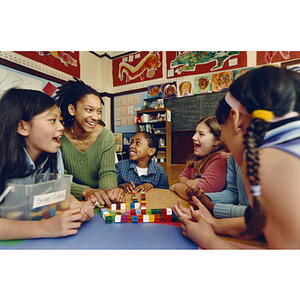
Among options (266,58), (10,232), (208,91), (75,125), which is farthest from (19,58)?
(208,91)

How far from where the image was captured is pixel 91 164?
2.32ft

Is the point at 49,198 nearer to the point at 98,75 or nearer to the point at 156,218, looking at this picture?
the point at 156,218

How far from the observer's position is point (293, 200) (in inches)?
10.1

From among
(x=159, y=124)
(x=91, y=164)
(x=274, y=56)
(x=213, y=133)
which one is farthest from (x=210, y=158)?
(x=159, y=124)

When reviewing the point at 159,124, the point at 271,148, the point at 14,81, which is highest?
the point at 159,124

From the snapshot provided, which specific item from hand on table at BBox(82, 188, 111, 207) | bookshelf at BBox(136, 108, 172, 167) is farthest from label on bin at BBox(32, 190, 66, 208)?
bookshelf at BBox(136, 108, 172, 167)

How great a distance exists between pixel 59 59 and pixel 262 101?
830mm

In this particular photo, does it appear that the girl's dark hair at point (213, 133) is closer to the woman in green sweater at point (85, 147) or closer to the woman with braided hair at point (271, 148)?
the woman with braided hair at point (271, 148)

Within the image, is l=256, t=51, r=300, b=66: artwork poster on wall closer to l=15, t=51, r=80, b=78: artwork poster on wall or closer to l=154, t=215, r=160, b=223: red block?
l=154, t=215, r=160, b=223: red block

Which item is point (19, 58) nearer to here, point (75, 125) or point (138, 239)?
point (75, 125)

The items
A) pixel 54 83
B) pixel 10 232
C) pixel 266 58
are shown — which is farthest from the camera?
pixel 54 83

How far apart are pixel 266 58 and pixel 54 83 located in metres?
0.78

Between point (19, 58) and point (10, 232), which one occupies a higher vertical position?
point (19, 58)

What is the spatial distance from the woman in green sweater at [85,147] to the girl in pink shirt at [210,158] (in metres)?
0.33
